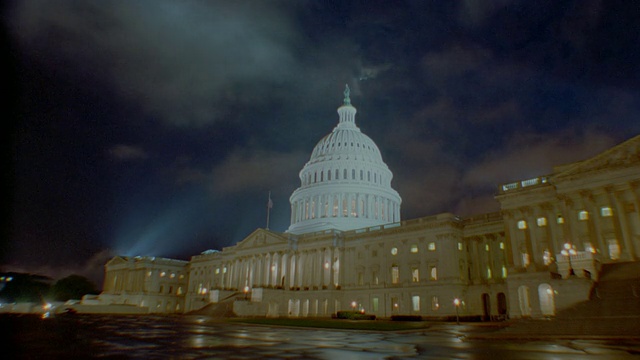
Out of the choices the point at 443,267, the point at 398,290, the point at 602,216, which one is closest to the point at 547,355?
the point at 602,216

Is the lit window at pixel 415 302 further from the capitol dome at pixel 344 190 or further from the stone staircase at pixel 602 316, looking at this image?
the capitol dome at pixel 344 190

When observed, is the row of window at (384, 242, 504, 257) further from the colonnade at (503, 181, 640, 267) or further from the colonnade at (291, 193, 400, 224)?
the colonnade at (291, 193, 400, 224)

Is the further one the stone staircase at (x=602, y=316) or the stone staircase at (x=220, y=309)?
the stone staircase at (x=220, y=309)

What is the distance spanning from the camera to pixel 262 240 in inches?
3772

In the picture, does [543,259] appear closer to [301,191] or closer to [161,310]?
[301,191]

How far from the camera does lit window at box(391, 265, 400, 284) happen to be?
241 feet

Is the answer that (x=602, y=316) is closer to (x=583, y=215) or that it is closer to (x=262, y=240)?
(x=583, y=215)

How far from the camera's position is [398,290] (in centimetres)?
Answer: 7156

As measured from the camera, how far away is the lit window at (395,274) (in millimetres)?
73387

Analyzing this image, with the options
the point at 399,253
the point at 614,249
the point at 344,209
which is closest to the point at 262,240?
the point at 344,209

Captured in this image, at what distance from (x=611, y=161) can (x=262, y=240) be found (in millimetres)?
71515

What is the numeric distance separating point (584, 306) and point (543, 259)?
19.5 meters

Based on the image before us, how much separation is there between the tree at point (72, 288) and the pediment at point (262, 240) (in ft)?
253

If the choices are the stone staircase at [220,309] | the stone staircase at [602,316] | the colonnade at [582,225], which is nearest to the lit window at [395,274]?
the colonnade at [582,225]
